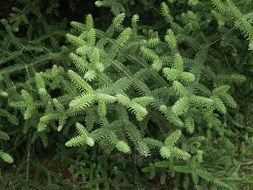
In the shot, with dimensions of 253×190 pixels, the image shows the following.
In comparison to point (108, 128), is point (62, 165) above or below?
below

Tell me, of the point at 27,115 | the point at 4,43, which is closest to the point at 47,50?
the point at 4,43

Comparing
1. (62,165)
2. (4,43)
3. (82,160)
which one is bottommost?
(62,165)

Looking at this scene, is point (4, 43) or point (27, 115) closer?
point (27, 115)

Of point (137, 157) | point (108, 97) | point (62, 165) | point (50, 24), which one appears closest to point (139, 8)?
point (50, 24)

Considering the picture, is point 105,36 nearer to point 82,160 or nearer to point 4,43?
point 4,43

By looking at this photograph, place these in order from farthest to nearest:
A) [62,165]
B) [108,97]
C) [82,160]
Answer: [62,165] → [82,160] → [108,97]

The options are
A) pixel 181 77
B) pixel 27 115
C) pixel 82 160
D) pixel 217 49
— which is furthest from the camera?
pixel 82 160
